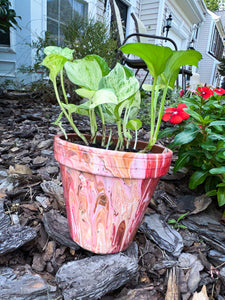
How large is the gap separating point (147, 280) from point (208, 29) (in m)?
13.9

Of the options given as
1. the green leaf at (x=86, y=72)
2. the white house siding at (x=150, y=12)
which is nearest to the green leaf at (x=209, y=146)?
the green leaf at (x=86, y=72)

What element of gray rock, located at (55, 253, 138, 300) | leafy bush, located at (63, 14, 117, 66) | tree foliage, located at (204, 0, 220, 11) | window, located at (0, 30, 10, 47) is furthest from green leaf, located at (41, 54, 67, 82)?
tree foliage, located at (204, 0, 220, 11)

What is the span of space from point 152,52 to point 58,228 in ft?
2.25

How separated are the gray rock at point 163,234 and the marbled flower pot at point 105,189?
178 mm

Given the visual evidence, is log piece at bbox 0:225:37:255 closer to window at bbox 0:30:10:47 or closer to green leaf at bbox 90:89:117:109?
green leaf at bbox 90:89:117:109

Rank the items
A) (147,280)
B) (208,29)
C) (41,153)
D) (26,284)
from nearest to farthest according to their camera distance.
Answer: (26,284) < (147,280) < (41,153) < (208,29)

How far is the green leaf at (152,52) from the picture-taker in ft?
2.00

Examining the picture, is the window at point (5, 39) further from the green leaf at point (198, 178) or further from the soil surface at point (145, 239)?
the green leaf at point (198, 178)

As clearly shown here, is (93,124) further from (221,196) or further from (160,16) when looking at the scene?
(160,16)

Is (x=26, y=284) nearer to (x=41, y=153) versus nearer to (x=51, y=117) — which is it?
(x=41, y=153)

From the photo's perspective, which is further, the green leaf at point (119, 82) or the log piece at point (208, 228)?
the log piece at point (208, 228)

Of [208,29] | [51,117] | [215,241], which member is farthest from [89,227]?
[208,29]

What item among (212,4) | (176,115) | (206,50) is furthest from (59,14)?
(212,4)

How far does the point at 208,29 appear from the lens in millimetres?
11977
